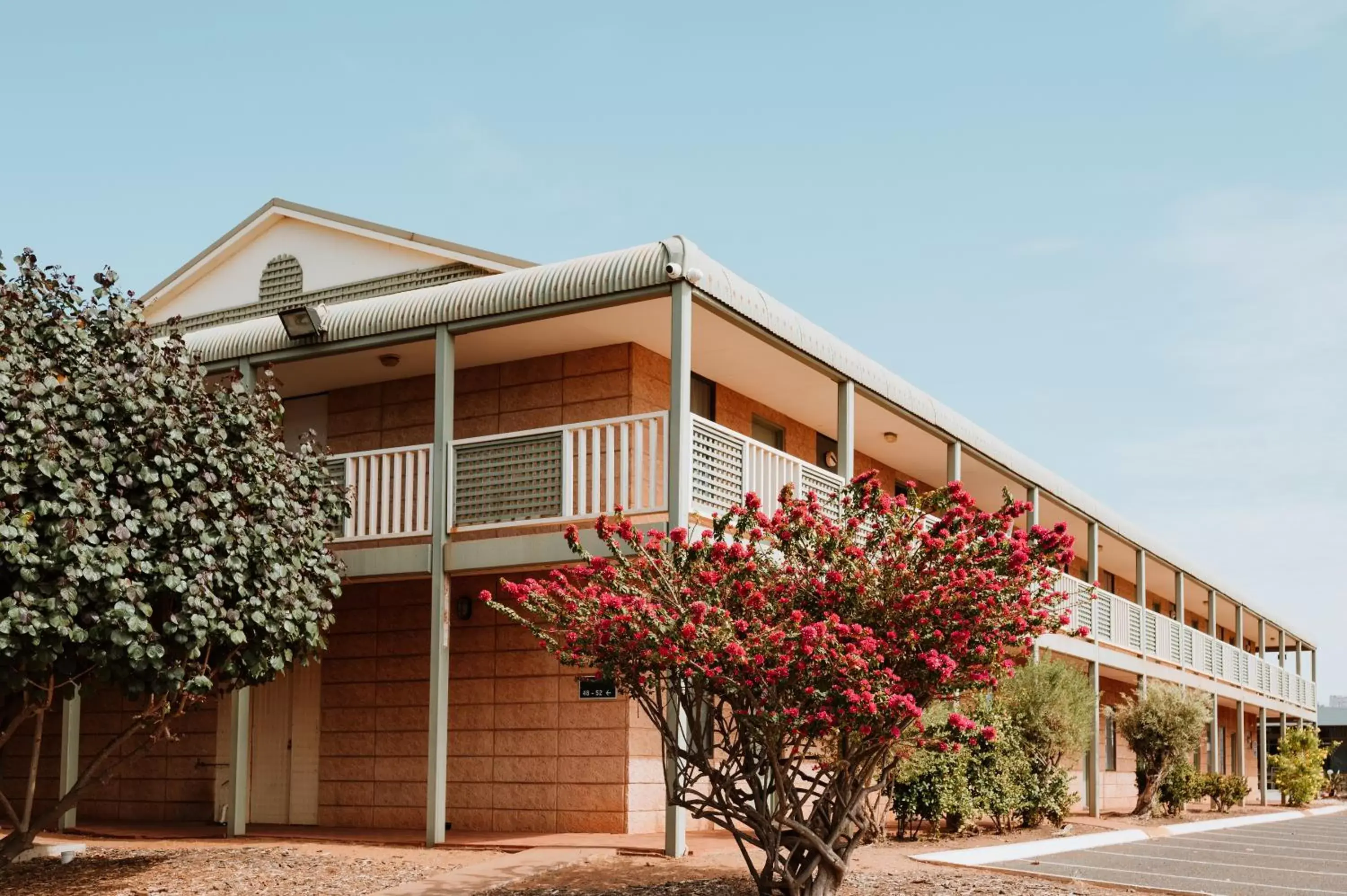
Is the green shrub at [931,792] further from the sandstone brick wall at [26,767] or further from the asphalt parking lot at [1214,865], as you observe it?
the sandstone brick wall at [26,767]

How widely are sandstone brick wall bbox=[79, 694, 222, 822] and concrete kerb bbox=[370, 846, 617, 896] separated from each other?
20.9ft

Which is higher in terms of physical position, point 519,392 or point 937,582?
point 519,392

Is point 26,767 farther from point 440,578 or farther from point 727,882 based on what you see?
point 727,882

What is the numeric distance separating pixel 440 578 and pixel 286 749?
4616 mm


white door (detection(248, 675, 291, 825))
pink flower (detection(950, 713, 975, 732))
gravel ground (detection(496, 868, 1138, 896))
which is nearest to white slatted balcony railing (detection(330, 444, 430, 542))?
white door (detection(248, 675, 291, 825))

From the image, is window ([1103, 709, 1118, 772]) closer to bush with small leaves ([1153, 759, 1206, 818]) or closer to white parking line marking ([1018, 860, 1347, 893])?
bush with small leaves ([1153, 759, 1206, 818])

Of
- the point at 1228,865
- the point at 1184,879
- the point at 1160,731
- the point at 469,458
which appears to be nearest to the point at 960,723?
the point at 1184,879

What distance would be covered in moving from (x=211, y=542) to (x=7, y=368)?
197cm

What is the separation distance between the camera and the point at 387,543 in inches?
655

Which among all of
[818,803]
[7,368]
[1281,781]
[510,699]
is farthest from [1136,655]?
[7,368]

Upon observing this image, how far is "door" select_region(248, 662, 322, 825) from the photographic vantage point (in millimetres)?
17219

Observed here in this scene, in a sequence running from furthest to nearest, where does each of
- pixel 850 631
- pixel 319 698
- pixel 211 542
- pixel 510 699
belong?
1. pixel 319 698
2. pixel 510 699
3. pixel 211 542
4. pixel 850 631

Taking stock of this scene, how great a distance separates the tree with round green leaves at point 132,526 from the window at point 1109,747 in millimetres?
20412

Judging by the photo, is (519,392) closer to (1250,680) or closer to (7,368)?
(7,368)
